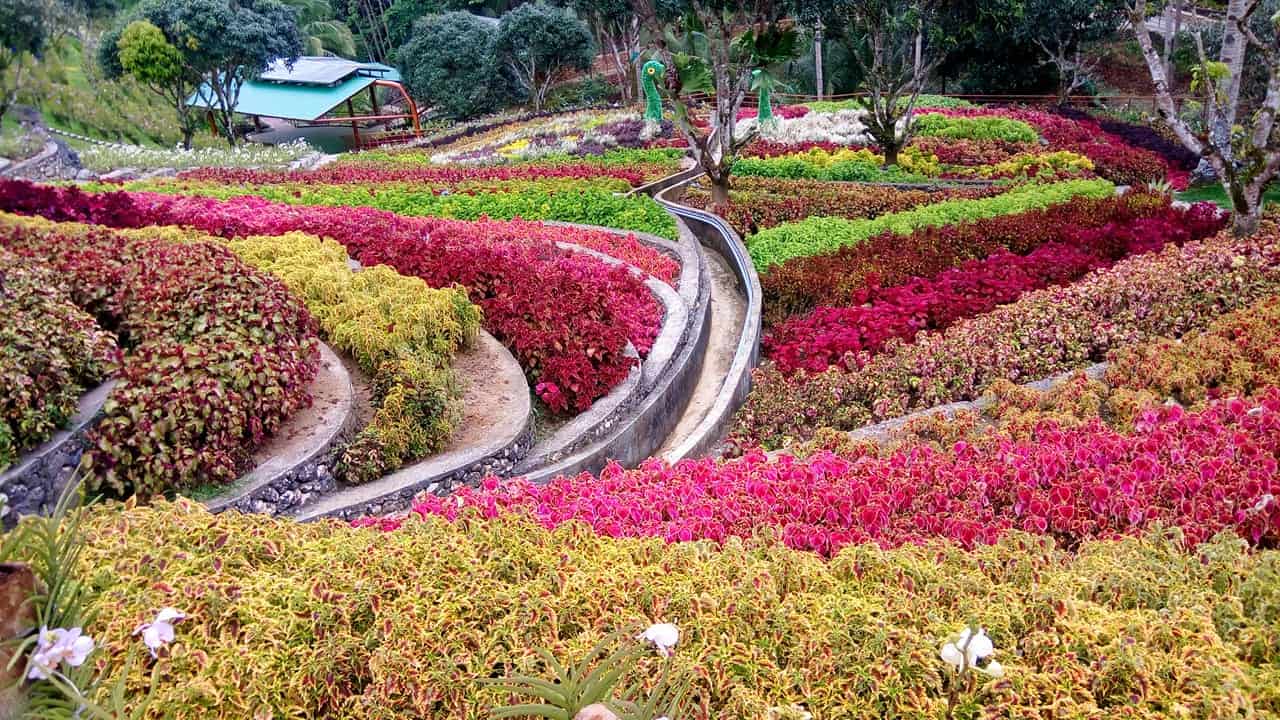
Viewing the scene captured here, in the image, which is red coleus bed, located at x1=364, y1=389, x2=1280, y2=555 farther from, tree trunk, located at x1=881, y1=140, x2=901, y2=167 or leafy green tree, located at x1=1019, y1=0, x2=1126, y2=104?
leafy green tree, located at x1=1019, y1=0, x2=1126, y2=104

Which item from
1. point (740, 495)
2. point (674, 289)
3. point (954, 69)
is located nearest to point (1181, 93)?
point (954, 69)

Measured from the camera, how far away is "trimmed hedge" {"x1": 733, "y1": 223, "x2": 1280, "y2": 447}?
5.92 meters

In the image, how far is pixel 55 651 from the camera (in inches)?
58.9

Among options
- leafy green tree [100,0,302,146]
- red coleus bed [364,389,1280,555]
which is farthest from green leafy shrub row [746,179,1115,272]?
leafy green tree [100,0,302,146]

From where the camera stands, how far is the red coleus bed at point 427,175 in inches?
566

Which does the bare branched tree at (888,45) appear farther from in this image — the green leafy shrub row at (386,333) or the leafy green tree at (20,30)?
the leafy green tree at (20,30)

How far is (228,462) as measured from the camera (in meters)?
4.21

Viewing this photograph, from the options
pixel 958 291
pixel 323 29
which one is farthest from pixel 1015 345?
pixel 323 29

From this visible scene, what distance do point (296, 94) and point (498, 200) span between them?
22388 mm

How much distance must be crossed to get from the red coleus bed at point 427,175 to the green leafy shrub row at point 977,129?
7617 millimetres

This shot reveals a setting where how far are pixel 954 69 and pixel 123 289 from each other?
94.1 feet

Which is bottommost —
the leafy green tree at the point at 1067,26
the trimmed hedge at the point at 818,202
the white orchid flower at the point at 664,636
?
the trimmed hedge at the point at 818,202

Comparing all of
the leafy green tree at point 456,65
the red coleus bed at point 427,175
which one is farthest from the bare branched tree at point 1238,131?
the leafy green tree at point 456,65

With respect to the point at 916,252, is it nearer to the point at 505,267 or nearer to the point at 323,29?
the point at 505,267
